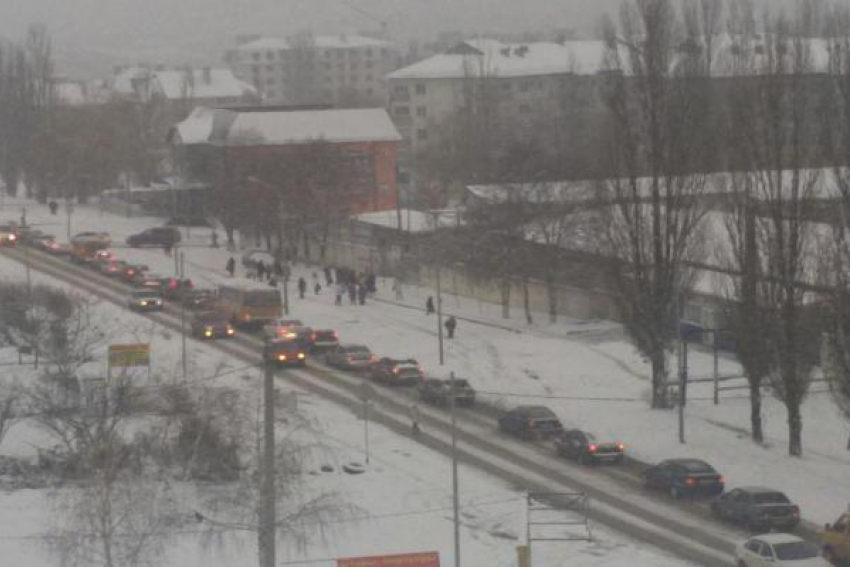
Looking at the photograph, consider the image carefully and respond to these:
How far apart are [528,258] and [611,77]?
11.0 m

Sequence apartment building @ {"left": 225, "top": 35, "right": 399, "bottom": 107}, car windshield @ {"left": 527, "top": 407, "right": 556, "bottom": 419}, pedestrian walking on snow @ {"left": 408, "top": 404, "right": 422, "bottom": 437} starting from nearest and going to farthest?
pedestrian walking on snow @ {"left": 408, "top": 404, "right": 422, "bottom": 437}
car windshield @ {"left": 527, "top": 407, "right": 556, "bottom": 419}
apartment building @ {"left": 225, "top": 35, "right": 399, "bottom": 107}

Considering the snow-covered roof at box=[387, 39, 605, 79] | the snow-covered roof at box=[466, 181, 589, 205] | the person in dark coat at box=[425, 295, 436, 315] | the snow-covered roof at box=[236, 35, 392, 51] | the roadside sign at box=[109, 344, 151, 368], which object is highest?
the snow-covered roof at box=[236, 35, 392, 51]

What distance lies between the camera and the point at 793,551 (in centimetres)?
2319

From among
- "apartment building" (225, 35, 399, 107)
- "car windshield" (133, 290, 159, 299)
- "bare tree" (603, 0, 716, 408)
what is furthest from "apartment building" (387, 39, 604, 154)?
"bare tree" (603, 0, 716, 408)

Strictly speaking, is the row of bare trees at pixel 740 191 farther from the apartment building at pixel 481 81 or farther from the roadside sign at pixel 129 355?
the apartment building at pixel 481 81

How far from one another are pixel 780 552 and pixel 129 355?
13980 mm

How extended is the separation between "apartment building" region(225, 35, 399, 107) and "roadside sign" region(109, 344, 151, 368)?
13225 cm

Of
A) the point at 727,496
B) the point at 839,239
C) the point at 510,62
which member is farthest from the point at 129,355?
the point at 510,62

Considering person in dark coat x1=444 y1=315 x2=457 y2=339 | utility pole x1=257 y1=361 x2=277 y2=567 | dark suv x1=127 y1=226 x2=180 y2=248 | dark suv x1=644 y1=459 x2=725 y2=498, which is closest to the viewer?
utility pole x1=257 y1=361 x2=277 y2=567

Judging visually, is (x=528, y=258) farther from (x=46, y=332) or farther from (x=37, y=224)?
(x=37, y=224)

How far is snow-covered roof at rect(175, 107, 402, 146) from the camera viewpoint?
67312 mm

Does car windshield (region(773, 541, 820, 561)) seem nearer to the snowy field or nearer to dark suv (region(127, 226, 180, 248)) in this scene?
the snowy field

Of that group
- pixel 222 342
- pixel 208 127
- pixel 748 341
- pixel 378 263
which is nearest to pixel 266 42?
pixel 208 127

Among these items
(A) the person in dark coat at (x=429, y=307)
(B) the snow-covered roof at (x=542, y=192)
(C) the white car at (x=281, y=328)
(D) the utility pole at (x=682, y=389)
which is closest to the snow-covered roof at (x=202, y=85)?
(B) the snow-covered roof at (x=542, y=192)
